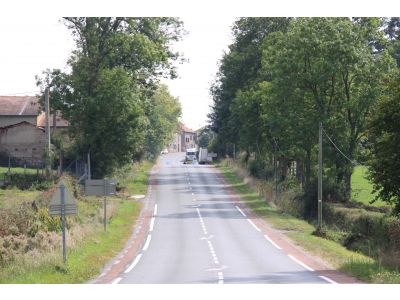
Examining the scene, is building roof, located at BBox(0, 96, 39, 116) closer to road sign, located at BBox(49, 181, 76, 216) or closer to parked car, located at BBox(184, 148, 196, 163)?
parked car, located at BBox(184, 148, 196, 163)

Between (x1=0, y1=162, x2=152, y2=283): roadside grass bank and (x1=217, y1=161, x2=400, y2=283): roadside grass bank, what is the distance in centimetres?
942

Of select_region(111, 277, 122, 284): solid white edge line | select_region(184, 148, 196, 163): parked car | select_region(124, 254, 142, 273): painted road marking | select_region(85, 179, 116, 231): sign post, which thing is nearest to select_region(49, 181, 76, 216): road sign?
select_region(111, 277, 122, 284): solid white edge line

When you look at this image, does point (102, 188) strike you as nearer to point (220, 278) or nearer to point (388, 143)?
point (220, 278)

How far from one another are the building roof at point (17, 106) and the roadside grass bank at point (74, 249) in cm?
4442

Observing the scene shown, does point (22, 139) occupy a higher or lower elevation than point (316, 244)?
higher

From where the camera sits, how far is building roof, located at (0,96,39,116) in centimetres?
9244

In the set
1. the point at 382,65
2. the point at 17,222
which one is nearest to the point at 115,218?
the point at 17,222

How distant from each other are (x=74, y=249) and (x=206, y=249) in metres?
7.59

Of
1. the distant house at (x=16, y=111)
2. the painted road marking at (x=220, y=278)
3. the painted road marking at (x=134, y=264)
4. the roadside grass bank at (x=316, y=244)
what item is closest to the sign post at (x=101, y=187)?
the painted road marking at (x=134, y=264)

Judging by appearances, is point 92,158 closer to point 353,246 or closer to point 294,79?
point 294,79

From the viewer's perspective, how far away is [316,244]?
3762 cm

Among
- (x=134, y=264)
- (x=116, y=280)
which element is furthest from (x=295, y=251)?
(x=116, y=280)

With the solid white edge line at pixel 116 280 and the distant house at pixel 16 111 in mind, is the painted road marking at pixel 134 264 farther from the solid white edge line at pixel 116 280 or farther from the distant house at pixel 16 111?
the distant house at pixel 16 111

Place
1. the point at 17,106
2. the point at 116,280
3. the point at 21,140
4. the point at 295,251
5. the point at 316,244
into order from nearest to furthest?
the point at 116,280
the point at 295,251
the point at 316,244
the point at 21,140
the point at 17,106
